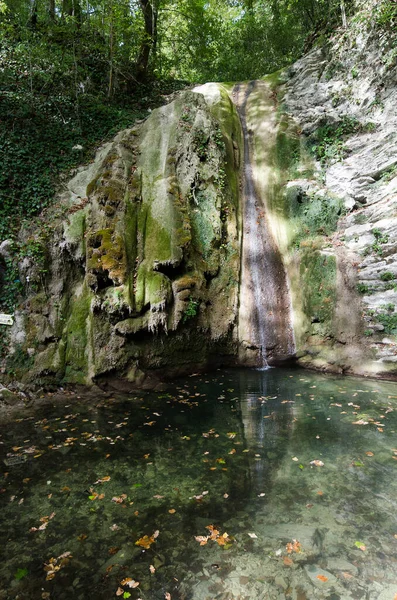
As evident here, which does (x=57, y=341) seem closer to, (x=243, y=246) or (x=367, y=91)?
(x=243, y=246)

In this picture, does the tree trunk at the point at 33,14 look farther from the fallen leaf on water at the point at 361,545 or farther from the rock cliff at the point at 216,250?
the fallen leaf on water at the point at 361,545

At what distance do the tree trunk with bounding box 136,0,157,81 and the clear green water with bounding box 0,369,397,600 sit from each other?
51.7 ft

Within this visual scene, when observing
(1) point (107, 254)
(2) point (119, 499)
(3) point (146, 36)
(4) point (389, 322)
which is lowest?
(2) point (119, 499)

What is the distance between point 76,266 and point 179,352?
10.8 feet

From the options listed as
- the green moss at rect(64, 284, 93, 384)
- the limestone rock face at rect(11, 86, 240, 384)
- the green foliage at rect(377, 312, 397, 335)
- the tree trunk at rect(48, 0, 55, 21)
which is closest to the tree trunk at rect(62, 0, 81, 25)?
the tree trunk at rect(48, 0, 55, 21)

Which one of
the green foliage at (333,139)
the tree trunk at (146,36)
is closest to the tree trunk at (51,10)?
the tree trunk at (146,36)

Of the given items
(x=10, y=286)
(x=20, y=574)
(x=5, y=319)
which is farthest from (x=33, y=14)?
(x=20, y=574)

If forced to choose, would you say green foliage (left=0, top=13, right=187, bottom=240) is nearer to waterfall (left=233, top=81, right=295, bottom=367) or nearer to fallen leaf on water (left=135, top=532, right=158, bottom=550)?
waterfall (left=233, top=81, right=295, bottom=367)

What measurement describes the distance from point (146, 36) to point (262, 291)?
1263cm

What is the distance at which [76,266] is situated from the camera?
8.87m

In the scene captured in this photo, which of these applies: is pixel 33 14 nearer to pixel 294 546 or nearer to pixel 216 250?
pixel 216 250

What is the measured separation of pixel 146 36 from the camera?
15180 mm

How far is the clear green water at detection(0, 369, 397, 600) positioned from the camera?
3.14 meters

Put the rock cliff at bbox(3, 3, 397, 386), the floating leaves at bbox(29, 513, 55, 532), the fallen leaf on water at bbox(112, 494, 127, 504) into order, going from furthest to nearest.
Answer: the rock cliff at bbox(3, 3, 397, 386) < the fallen leaf on water at bbox(112, 494, 127, 504) < the floating leaves at bbox(29, 513, 55, 532)
